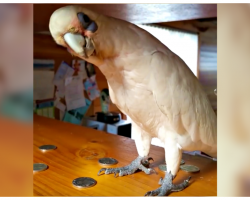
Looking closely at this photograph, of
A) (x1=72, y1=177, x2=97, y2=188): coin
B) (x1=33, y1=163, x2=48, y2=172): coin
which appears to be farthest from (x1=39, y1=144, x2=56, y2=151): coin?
(x1=72, y1=177, x2=97, y2=188): coin

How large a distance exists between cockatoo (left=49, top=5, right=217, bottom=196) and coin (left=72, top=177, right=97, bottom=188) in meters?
0.16

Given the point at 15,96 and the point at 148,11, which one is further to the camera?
the point at 148,11

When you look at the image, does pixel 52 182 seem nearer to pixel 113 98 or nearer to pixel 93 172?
pixel 93 172

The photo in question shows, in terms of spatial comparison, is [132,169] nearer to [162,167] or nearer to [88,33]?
[162,167]

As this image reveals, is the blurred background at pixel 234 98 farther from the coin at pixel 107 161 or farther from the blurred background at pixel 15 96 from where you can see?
the coin at pixel 107 161

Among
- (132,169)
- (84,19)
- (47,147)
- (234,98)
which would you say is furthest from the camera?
(47,147)

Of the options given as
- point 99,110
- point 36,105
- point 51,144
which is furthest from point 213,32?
point 51,144

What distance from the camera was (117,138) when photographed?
3.33 ft

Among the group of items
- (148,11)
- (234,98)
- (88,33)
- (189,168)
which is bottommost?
(189,168)

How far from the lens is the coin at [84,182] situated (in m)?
0.60

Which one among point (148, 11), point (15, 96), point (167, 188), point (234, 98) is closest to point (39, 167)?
point (167, 188)

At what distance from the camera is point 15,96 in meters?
0.23

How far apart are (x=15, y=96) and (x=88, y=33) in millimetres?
258

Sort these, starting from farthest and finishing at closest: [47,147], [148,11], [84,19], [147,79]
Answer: [148,11] → [47,147] → [147,79] → [84,19]
